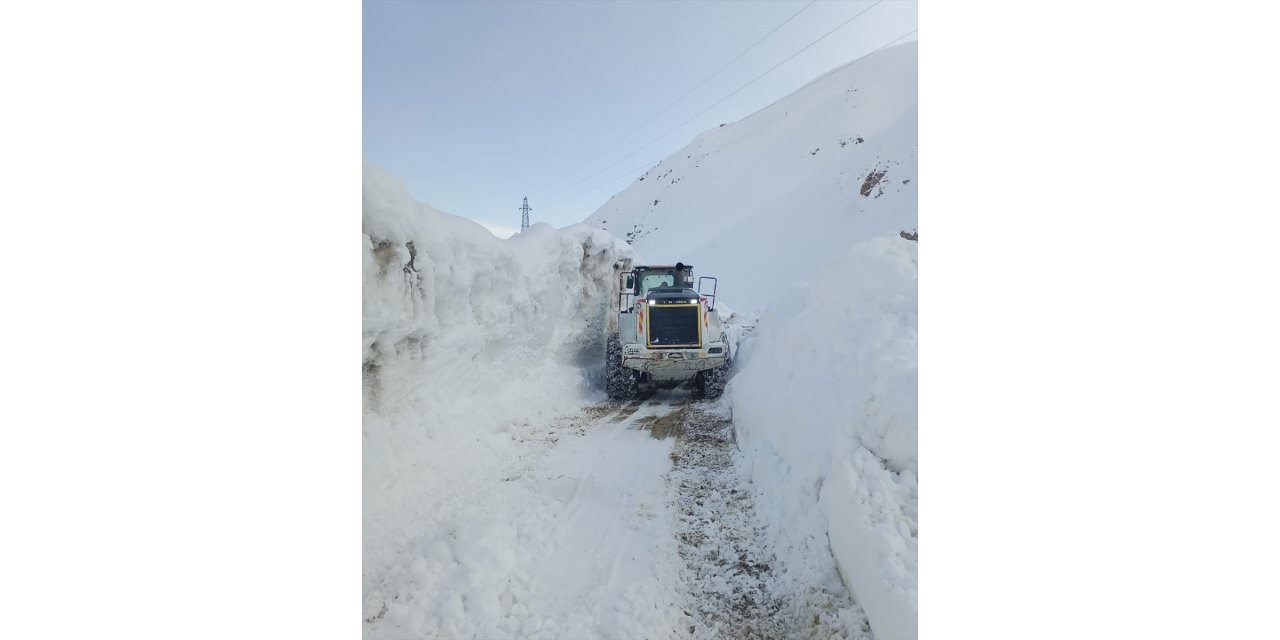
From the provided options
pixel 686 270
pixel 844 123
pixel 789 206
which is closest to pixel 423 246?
pixel 686 270

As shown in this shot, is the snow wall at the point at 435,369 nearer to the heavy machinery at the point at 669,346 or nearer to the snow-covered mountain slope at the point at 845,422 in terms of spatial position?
the heavy machinery at the point at 669,346

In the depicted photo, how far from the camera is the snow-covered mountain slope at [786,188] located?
22.3 meters

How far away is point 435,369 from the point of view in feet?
15.6

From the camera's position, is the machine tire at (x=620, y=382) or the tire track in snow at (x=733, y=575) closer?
the tire track in snow at (x=733, y=575)

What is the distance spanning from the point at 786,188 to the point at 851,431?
Result: 1159 inches

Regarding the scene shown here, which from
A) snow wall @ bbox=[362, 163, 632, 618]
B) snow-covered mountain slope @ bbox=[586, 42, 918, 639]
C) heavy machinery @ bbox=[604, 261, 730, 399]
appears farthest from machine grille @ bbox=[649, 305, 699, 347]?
snow wall @ bbox=[362, 163, 632, 618]

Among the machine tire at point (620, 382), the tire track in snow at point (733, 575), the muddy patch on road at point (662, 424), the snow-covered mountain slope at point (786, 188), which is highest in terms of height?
the snow-covered mountain slope at point (786, 188)

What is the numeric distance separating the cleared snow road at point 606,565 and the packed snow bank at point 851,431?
24 cm

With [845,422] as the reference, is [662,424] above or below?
below

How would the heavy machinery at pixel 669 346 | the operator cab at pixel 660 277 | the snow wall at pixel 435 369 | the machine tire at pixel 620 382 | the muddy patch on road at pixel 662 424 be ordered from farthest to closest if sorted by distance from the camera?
the operator cab at pixel 660 277 → the machine tire at pixel 620 382 → the heavy machinery at pixel 669 346 → the muddy patch on road at pixel 662 424 → the snow wall at pixel 435 369

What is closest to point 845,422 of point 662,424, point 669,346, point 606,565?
point 606,565

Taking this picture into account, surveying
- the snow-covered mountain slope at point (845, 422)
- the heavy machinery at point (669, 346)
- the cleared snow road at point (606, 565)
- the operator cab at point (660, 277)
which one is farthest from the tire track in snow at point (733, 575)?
the operator cab at point (660, 277)

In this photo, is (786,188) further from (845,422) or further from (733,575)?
(733,575)
